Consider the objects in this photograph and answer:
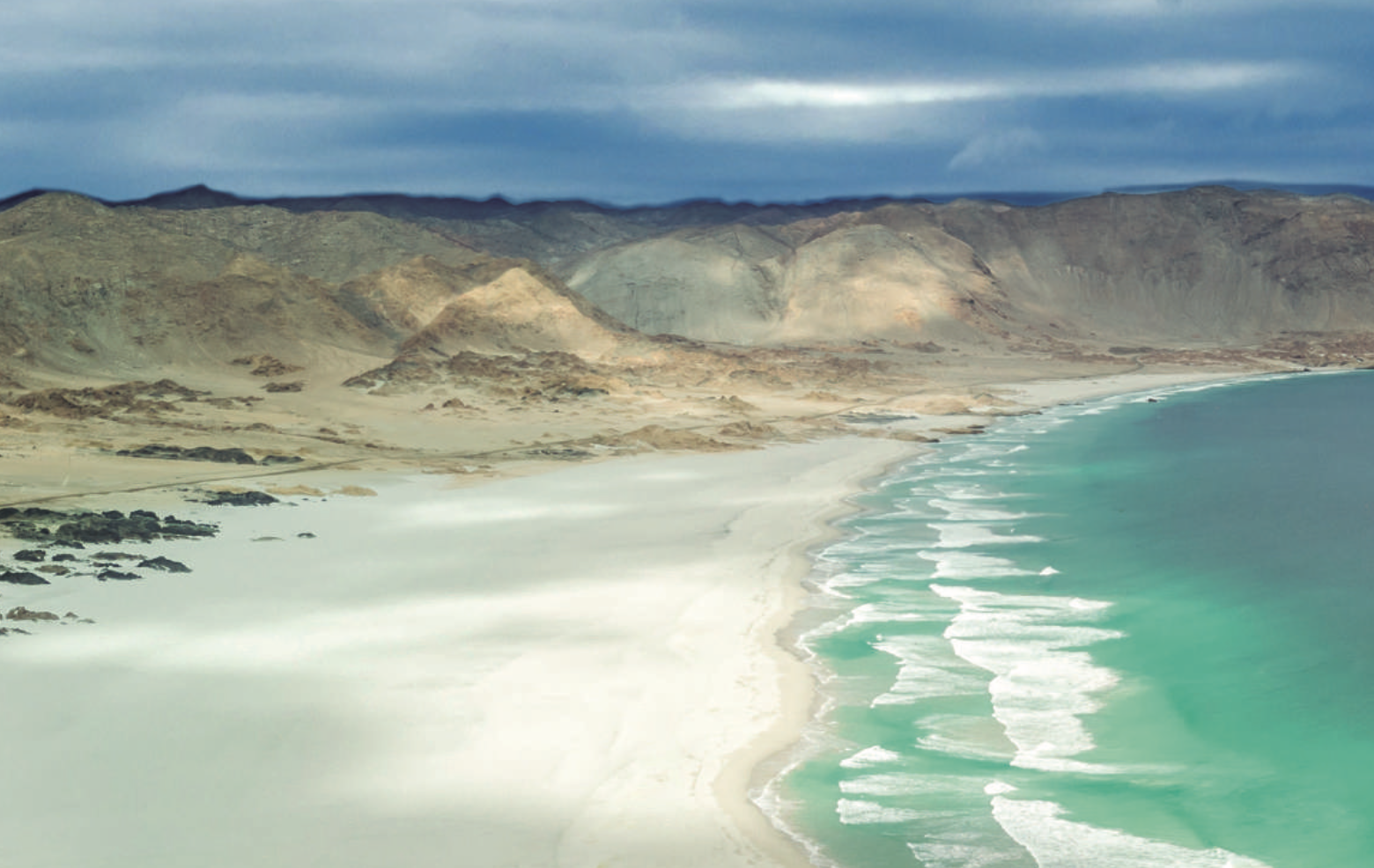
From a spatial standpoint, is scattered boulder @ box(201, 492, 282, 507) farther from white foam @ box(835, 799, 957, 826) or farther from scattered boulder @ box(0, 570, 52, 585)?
white foam @ box(835, 799, 957, 826)

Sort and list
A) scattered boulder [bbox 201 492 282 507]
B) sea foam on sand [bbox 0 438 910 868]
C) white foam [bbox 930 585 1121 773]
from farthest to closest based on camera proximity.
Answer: scattered boulder [bbox 201 492 282 507]
white foam [bbox 930 585 1121 773]
sea foam on sand [bbox 0 438 910 868]

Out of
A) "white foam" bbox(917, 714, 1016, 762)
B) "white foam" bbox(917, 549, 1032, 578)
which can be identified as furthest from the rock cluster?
"white foam" bbox(917, 714, 1016, 762)

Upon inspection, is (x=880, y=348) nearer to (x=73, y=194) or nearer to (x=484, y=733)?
(x=73, y=194)

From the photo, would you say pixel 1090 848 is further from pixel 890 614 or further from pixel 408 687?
pixel 890 614

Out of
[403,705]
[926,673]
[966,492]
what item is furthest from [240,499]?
[966,492]

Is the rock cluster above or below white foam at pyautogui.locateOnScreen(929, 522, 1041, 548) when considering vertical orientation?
above

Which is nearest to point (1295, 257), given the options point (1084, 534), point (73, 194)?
point (73, 194)
